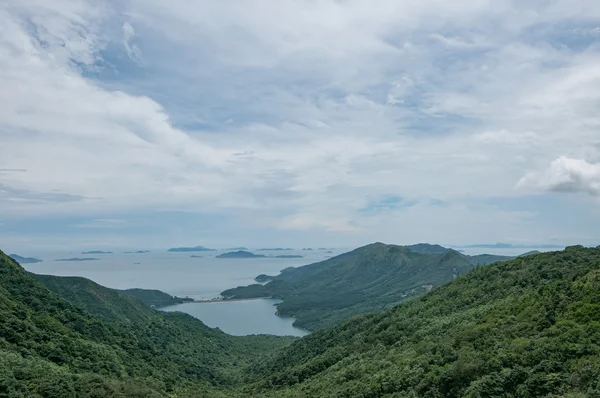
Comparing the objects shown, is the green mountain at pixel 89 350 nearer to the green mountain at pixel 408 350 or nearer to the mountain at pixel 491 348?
the green mountain at pixel 408 350

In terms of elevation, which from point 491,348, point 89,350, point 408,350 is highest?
point 491,348

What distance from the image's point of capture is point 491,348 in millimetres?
27469

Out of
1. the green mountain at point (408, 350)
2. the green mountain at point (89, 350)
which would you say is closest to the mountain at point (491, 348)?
the green mountain at point (408, 350)

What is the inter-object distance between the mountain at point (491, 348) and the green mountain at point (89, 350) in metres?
14.9

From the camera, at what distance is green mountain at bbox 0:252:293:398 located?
32.4 metres

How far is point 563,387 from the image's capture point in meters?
19.2

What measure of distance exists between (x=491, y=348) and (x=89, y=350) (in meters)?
40.8

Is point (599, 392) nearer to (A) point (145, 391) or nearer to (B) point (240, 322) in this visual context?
(A) point (145, 391)

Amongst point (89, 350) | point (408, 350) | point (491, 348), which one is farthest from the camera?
point (89, 350)

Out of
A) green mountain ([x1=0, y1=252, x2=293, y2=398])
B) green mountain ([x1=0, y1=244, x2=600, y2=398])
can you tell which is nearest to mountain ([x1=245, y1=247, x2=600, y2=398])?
green mountain ([x1=0, y1=244, x2=600, y2=398])

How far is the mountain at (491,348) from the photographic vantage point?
21.5 metres

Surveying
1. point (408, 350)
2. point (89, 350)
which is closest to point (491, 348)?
point (408, 350)

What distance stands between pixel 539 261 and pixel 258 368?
164 feet

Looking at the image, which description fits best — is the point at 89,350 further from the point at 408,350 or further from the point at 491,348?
the point at 491,348
